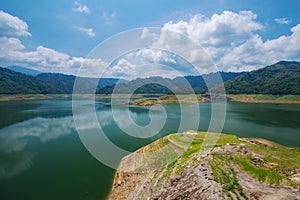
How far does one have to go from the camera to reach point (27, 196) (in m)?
15.0

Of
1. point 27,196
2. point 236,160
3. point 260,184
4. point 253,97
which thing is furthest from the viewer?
point 253,97

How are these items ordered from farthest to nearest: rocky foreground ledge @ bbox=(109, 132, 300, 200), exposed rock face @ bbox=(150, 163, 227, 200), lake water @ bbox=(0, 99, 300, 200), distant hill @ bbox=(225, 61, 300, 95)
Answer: distant hill @ bbox=(225, 61, 300, 95) < lake water @ bbox=(0, 99, 300, 200) < exposed rock face @ bbox=(150, 163, 227, 200) < rocky foreground ledge @ bbox=(109, 132, 300, 200)

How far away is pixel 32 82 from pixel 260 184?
214 meters

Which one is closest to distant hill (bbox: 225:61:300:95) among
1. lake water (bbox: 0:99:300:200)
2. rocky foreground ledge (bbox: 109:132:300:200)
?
lake water (bbox: 0:99:300:200)

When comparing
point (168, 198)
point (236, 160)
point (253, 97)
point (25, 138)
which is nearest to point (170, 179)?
point (168, 198)

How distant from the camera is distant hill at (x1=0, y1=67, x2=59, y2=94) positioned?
135762 millimetres

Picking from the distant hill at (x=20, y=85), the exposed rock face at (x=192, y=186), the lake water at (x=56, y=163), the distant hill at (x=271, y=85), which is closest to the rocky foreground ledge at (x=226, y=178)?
the exposed rock face at (x=192, y=186)

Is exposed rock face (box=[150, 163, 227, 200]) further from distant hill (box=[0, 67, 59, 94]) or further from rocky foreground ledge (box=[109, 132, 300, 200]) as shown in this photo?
distant hill (box=[0, 67, 59, 94])

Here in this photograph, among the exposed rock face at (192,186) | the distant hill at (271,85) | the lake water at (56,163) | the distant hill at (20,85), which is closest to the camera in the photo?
the exposed rock face at (192,186)

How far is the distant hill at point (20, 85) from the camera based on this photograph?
136 meters

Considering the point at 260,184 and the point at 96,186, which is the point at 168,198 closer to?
the point at 260,184

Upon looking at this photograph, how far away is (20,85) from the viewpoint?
156m

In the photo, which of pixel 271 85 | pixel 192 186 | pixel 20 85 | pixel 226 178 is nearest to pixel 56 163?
pixel 192 186

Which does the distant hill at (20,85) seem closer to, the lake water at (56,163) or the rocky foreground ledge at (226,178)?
the lake water at (56,163)
